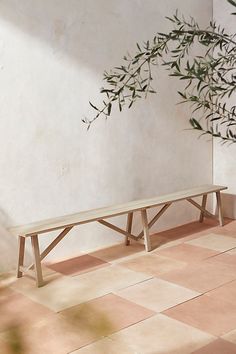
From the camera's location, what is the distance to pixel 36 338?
2633 mm

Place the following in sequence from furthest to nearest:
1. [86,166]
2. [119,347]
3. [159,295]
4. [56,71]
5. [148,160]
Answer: [148,160]
[86,166]
[56,71]
[159,295]
[119,347]

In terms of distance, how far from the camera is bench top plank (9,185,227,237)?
339 centimetres

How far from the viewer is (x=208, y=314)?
285cm

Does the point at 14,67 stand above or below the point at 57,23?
below

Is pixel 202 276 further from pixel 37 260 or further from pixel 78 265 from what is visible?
pixel 37 260

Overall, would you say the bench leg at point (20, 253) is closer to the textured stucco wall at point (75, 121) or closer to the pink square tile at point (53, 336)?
the textured stucco wall at point (75, 121)

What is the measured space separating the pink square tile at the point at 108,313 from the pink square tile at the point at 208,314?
0.63 ft

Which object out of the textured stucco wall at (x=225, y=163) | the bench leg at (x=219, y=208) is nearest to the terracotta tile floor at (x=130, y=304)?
the bench leg at (x=219, y=208)

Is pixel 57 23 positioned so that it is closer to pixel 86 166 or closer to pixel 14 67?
pixel 14 67

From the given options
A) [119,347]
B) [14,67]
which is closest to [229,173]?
[14,67]

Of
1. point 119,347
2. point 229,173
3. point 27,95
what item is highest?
point 27,95

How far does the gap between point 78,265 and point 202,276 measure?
1.00m

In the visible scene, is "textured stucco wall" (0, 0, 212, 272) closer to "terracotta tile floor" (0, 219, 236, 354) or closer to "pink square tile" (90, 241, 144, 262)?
"pink square tile" (90, 241, 144, 262)

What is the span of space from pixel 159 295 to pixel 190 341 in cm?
66
